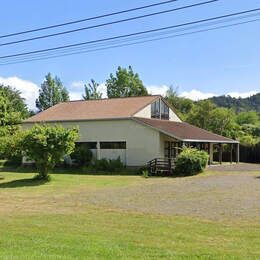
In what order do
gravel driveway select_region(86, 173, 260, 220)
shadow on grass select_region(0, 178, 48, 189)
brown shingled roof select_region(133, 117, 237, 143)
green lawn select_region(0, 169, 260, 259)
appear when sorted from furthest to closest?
brown shingled roof select_region(133, 117, 237, 143) < shadow on grass select_region(0, 178, 48, 189) < gravel driveway select_region(86, 173, 260, 220) < green lawn select_region(0, 169, 260, 259)

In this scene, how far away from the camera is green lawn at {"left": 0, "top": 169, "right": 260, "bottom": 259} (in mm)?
9406

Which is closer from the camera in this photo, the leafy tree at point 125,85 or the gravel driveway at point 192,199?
the gravel driveway at point 192,199

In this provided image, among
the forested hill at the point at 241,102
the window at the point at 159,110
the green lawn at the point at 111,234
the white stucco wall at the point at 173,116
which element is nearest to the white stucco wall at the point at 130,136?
the window at the point at 159,110

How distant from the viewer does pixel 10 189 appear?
26.8 metres

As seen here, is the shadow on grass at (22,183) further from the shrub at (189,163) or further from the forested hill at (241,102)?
the forested hill at (241,102)

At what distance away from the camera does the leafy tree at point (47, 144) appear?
100 feet

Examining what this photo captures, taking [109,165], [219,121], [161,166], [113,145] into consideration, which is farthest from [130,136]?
[219,121]

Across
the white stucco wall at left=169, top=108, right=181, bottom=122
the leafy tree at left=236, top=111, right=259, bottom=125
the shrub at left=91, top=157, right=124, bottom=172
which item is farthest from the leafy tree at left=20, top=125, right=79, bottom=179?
the leafy tree at left=236, top=111, right=259, bottom=125

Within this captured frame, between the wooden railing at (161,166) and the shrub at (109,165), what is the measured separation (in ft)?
11.0

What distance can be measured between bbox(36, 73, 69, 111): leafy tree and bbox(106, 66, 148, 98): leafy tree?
13.6m

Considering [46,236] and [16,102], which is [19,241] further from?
[16,102]

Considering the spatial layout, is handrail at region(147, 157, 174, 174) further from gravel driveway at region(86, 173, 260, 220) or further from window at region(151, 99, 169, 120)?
window at region(151, 99, 169, 120)

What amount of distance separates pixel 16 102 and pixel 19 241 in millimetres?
68384

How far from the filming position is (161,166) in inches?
1459
